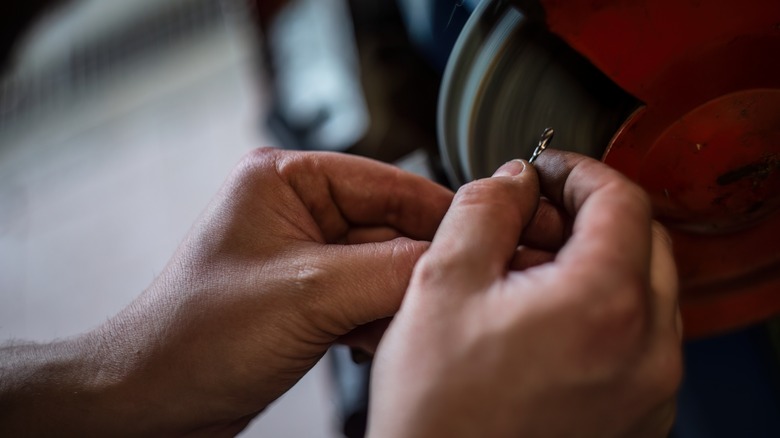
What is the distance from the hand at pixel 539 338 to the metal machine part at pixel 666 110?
0.16 meters

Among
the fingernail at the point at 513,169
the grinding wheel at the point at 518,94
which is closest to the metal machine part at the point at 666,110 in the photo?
the grinding wheel at the point at 518,94

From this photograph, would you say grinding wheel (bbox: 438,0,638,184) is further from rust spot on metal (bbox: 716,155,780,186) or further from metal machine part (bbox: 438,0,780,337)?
rust spot on metal (bbox: 716,155,780,186)

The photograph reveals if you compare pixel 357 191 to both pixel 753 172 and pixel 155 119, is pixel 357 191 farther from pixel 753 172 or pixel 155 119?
pixel 155 119

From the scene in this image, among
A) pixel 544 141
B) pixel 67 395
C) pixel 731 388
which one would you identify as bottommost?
pixel 731 388

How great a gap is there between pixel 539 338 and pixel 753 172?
0.34m

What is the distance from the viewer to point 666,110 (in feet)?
1.94

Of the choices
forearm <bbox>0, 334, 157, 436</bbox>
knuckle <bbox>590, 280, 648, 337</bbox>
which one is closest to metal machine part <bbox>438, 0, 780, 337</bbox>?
knuckle <bbox>590, 280, 648, 337</bbox>

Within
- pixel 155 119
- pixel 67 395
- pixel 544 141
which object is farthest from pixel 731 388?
pixel 155 119

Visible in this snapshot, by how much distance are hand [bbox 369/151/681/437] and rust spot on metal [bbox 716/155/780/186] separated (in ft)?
0.61

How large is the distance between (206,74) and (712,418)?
5.43 feet

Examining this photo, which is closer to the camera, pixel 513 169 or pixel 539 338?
pixel 539 338

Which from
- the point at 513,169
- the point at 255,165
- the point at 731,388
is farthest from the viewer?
the point at 731,388

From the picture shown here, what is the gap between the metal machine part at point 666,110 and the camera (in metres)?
0.56

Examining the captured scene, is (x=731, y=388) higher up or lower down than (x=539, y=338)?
lower down
